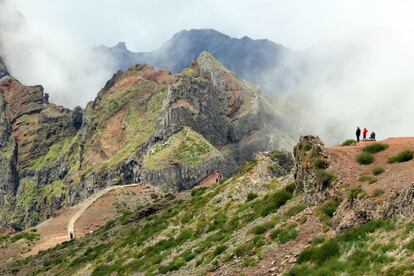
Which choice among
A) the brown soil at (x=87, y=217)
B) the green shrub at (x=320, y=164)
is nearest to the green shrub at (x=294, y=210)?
the green shrub at (x=320, y=164)

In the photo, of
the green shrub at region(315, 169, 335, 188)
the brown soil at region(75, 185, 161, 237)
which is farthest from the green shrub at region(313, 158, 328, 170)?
the brown soil at region(75, 185, 161, 237)

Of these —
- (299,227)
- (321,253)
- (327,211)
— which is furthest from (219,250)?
(321,253)

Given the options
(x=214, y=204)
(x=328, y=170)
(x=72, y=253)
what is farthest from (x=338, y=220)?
(x=72, y=253)

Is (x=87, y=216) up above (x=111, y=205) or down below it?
below

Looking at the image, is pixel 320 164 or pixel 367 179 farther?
pixel 320 164

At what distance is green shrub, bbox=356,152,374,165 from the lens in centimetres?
3738

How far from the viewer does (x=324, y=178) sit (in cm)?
3781

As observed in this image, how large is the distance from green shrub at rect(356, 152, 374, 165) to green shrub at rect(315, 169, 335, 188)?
2137mm

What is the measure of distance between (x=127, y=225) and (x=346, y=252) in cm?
5836

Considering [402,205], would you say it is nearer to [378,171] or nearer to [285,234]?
[378,171]

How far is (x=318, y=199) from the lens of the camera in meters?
37.8

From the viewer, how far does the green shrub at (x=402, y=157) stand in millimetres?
35312

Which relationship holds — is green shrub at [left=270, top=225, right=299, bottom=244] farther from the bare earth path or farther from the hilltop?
the bare earth path

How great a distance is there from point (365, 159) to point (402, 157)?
2633mm
